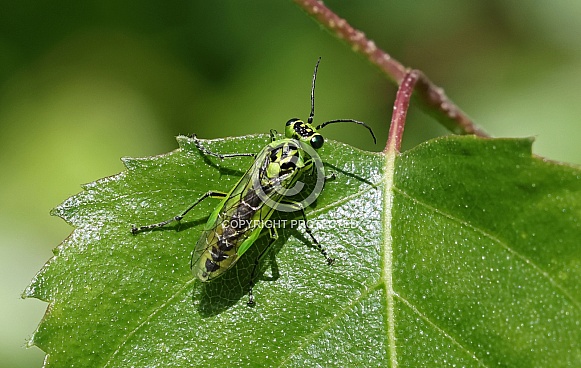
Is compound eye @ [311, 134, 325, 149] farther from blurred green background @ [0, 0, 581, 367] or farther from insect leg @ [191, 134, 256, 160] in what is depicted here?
blurred green background @ [0, 0, 581, 367]

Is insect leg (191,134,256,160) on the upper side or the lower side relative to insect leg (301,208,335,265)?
upper

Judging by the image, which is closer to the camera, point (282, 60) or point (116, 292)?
point (116, 292)

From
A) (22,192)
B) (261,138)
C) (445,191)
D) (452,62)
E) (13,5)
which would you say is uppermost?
(452,62)

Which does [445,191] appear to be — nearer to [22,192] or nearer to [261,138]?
[261,138]

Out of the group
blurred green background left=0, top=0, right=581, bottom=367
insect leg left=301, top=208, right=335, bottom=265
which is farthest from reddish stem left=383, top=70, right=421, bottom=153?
blurred green background left=0, top=0, right=581, bottom=367

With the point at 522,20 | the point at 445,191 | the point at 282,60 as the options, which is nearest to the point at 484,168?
the point at 445,191

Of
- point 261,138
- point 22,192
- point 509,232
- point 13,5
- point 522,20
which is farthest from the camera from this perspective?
point 522,20

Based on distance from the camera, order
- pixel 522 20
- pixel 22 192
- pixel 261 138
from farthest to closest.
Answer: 1. pixel 522 20
2. pixel 22 192
3. pixel 261 138

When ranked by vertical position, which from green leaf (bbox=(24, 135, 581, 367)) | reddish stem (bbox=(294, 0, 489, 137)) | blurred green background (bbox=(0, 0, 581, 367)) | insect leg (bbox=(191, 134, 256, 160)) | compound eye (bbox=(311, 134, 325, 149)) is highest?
blurred green background (bbox=(0, 0, 581, 367))
